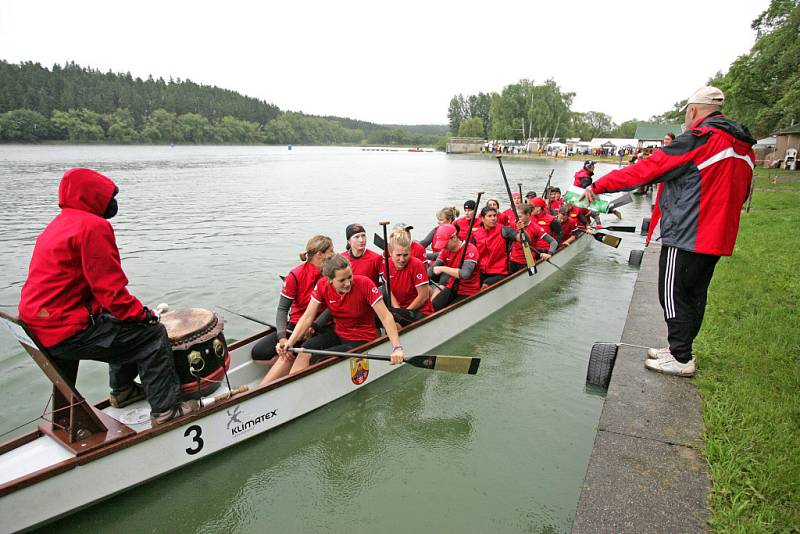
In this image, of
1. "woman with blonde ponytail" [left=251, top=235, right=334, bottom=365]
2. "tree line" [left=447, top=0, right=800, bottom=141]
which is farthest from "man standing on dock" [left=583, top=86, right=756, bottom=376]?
"tree line" [left=447, top=0, right=800, bottom=141]

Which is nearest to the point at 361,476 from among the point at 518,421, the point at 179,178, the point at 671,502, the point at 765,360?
the point at 518,421

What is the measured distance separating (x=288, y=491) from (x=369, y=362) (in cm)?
169

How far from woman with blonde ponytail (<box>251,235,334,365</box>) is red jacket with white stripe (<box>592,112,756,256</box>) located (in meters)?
2.99

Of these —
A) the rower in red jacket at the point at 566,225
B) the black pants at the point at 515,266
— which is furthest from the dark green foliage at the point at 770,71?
the black pants at the point at 515,266

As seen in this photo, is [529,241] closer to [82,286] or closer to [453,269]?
[453,269]

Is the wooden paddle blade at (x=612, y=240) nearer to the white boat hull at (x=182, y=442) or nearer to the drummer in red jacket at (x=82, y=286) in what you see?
the white boat hull at (x=182, y=442)

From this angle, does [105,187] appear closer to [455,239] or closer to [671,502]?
[671,502]

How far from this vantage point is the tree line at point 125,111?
249ft

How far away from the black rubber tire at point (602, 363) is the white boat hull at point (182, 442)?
1.95 metres

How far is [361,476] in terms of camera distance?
4.25m

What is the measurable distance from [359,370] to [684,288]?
10.8 feet

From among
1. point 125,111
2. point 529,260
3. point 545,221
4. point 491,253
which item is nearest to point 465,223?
point 491,253

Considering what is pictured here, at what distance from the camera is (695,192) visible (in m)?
3.66

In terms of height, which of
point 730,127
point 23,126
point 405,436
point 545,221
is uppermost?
point 23,126
